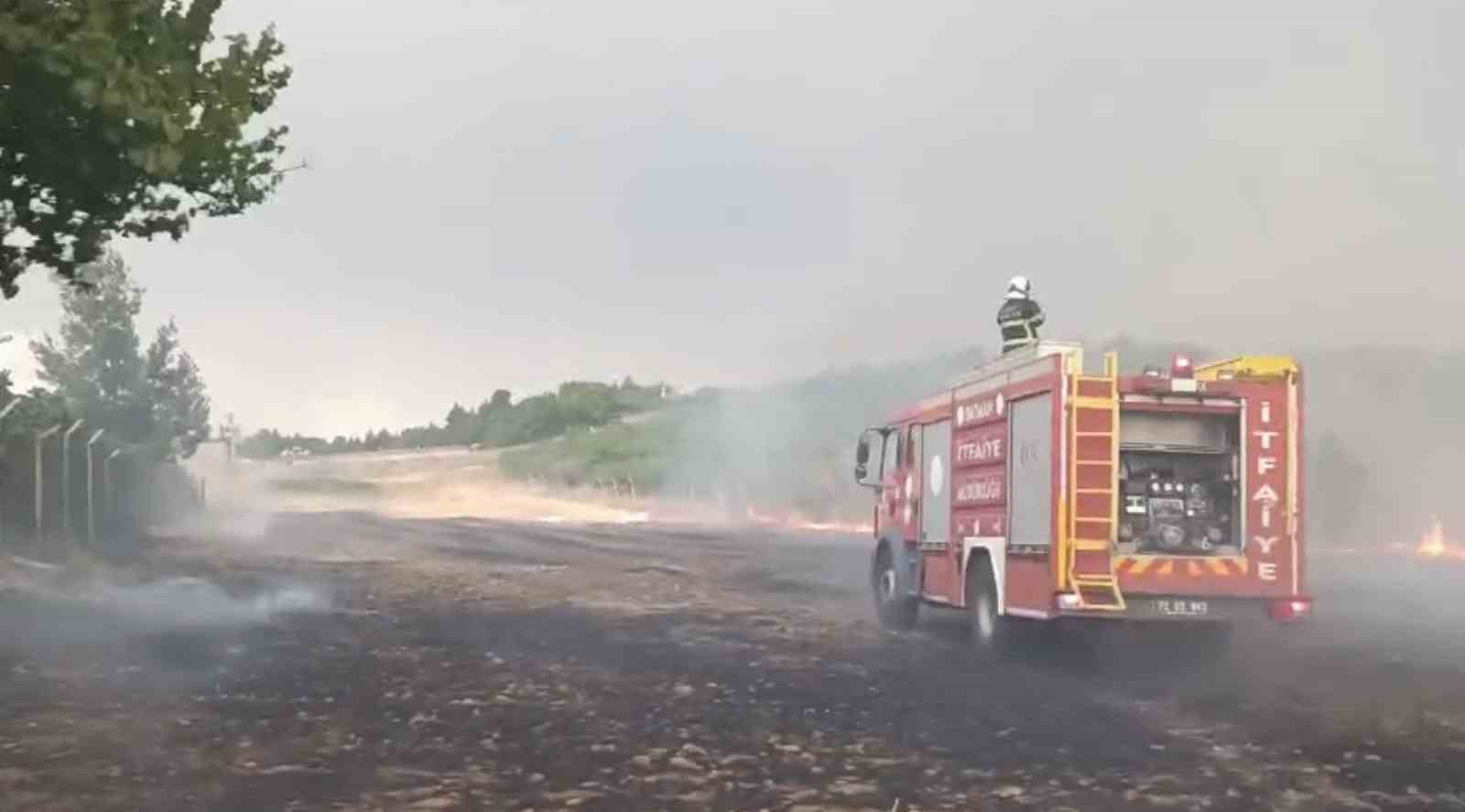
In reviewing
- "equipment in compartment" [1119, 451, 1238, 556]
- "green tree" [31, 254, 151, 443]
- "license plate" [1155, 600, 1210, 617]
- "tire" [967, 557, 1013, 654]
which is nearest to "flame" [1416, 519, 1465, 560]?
"tire" [967, 557, 1013, 654]

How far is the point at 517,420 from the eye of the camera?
116 meters

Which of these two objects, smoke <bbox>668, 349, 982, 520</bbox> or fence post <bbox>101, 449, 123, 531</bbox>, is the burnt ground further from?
smoke <bbox>668, 349, 982, 520</bbox>

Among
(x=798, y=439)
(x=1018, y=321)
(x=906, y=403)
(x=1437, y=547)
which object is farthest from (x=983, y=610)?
(x=798, y=439)

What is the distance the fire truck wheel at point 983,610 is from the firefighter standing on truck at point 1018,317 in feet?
8.66

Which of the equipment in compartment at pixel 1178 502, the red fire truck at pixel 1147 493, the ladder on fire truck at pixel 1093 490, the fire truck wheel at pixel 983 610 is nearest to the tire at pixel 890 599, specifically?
the fire truck wheel at pixel 983 610

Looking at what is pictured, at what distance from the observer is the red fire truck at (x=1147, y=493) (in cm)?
1352

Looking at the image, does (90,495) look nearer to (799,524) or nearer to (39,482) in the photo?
(39,482)

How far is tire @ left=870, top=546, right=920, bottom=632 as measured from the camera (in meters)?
18.2

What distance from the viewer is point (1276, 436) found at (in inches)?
544

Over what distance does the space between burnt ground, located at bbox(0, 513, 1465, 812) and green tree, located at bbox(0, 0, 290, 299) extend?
12.1 feet

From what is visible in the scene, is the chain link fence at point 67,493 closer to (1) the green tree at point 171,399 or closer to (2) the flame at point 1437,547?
(1) the green tree at point 171,399

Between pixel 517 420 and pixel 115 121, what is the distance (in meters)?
106

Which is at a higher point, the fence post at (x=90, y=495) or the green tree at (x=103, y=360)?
the green tree at (x=103, y=360)

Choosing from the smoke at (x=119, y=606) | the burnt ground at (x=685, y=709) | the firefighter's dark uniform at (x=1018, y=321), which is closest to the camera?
the burnt ground at (x=685, y=709)
